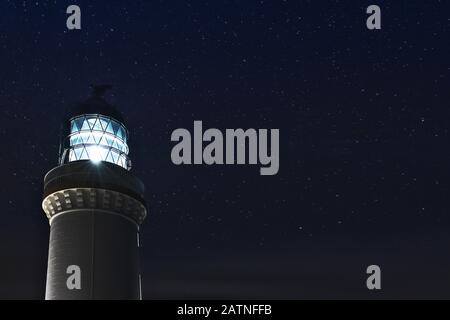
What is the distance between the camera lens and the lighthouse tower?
30141mm

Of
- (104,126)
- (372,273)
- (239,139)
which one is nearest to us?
(372,273)

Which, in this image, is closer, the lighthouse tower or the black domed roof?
the lighthouse tower

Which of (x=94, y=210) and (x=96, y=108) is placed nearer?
(x=94, y=210)

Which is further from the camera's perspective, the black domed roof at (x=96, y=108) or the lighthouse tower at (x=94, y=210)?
the black domed roof at (x=96, y=108)

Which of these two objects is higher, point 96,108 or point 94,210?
point 96,108

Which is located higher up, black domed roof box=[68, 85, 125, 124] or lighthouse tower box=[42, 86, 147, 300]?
black domed roof box=[68, 85, 125, 124]

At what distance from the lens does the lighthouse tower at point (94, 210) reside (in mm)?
30141

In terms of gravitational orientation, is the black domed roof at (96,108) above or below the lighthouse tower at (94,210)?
above

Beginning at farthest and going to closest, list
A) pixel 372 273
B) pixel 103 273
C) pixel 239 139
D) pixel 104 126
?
1. pixel 104 126
2. pixel 103 273
3. pixel 239 139
4. pixel 372 273

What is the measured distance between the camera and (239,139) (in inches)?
1000

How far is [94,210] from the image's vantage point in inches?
1218
